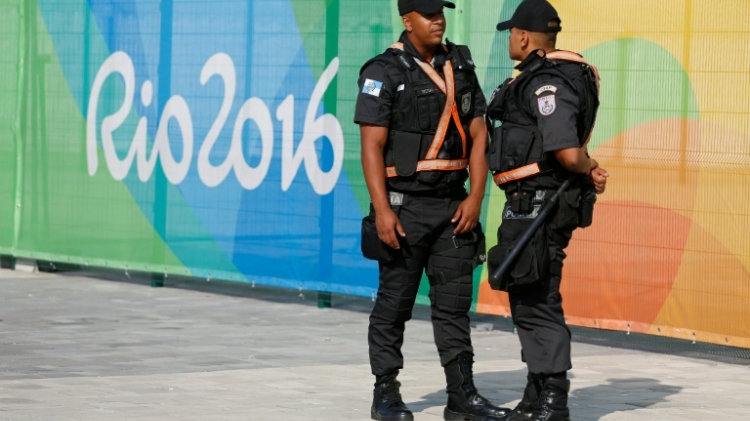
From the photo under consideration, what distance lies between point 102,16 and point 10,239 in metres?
2.21

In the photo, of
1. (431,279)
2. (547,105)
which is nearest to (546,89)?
(547,105)

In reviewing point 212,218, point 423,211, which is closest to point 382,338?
point 423,211

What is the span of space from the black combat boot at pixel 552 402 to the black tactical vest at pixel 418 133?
104cm

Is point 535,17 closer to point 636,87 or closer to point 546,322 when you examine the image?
point 546,322

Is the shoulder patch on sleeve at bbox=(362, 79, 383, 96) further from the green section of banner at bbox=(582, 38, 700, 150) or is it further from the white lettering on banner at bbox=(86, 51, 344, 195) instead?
the white lettering on banner at bbox=(86, 51, 344, 195)

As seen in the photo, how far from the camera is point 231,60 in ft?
38.8

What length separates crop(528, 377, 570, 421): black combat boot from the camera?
675 cm

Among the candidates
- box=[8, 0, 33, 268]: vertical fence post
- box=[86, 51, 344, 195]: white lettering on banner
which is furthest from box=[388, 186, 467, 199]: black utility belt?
box=[8, 0, 33, 268]: vertical fence post

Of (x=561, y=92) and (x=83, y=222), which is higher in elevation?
(x=561, y=92)

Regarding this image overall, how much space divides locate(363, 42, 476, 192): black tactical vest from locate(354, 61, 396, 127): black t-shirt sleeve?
4 centimetres

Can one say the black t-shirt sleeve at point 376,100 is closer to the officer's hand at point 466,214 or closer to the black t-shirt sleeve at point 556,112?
the officer's hand at point 466,214

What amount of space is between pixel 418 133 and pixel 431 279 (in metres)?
0.69

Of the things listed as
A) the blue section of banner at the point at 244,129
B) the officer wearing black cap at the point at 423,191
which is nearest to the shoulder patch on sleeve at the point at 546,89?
the officer wearing black cap at the point at 423,191

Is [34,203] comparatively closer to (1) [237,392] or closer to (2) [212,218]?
(2) [212,218]
